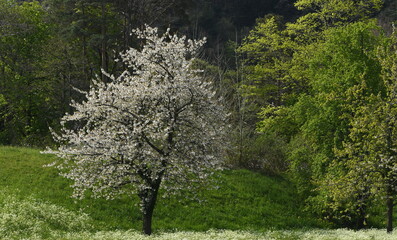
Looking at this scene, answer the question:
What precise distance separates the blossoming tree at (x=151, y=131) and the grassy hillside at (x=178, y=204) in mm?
4945

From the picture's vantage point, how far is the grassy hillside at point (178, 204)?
80.3 ft

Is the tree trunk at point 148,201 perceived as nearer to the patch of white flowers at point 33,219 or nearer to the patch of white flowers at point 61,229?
the patch of white flowers at point 61,229

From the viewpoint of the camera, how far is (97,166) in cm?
1798

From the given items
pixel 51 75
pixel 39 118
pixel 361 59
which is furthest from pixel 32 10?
pixel 361 59

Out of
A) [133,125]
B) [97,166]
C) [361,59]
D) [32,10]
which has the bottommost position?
[97,166]

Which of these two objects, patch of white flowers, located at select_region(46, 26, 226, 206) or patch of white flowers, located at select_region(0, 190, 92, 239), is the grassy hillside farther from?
patch of white flowers, located at select_region(46, 26, 226, 206)

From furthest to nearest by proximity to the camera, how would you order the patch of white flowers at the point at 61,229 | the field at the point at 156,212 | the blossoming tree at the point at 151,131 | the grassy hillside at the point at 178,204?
the grassy hillside at the point at 178,204 → the field at the point at 156,212 → the patch of white flowers at the point at 61,229 → the blossoming tree at the point at 151,131

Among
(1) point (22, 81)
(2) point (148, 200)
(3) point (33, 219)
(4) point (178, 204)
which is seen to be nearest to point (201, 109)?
(2) point (148, 200)

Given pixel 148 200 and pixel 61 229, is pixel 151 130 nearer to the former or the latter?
pixel 148 200

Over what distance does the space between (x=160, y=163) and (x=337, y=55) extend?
17.0 meters

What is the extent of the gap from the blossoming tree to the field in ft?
10.9

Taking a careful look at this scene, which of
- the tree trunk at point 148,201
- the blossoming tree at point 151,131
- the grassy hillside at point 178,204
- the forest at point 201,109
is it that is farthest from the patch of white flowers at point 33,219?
the tree trunk at point 148,201

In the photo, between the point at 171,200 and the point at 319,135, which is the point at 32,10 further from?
the point at 319,135

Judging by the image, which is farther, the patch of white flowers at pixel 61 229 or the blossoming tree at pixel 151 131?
the patch of white flowers at pixel 61 229
